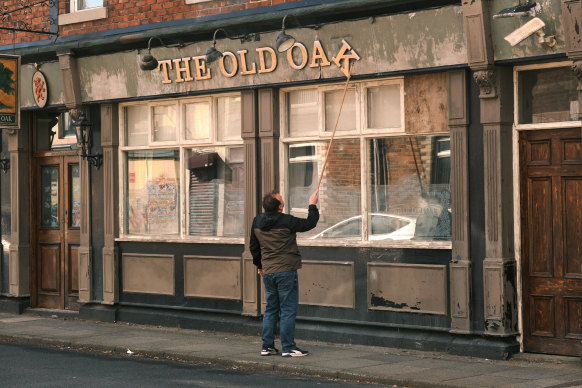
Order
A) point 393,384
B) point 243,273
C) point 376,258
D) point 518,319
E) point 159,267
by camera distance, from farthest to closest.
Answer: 1. point 159,267
2. point 243,273
3. point 376,258
4. point 518,319
5. point 393,384

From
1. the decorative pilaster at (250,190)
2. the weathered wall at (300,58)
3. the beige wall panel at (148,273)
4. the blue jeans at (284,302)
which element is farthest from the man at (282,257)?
the beige wall panel at (148,273)

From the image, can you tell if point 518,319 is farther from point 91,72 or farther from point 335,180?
point 91,72

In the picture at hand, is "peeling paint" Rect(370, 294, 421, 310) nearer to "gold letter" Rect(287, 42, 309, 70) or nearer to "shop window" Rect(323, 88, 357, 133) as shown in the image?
"shop window" Rect(323, 88, 357, 133)

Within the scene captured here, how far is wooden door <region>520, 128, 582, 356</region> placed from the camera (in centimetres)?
1151

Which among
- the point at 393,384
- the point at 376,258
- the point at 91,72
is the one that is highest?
the point at 91,72


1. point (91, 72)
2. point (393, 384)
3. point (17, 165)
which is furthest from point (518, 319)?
point (17, 165)

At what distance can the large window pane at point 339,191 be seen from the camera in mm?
13398

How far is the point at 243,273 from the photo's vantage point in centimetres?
1443

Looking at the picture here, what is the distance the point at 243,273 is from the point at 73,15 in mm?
5250

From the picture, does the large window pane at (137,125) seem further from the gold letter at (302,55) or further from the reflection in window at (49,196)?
the gold letter at (302,55)

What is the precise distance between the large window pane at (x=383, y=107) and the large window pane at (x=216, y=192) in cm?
226

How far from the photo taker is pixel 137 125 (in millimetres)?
16094

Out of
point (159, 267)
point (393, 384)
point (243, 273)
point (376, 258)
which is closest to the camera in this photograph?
point (393, 384)

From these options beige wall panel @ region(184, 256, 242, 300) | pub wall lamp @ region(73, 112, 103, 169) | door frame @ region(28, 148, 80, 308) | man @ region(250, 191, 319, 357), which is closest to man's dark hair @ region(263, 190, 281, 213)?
man @ region(250, 191, 319, 357)
